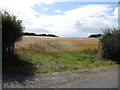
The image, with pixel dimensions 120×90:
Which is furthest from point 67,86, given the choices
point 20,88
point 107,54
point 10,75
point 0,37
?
point 107,54

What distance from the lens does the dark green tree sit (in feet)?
48.3

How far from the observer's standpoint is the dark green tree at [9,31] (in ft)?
48.3

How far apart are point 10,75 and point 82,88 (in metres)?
4.36

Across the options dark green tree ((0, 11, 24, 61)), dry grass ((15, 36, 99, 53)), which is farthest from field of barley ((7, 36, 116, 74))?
dark green tree ((0, 11, 24, 61))

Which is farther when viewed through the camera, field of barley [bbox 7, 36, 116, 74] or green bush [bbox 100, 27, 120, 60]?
green bush [bbox 100, 27, 120, 60]

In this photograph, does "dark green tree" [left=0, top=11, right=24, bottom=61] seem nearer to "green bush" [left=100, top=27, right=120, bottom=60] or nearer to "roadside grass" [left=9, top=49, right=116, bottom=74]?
"roadside grass" [left=9, top=49, right=116, bottom=74]

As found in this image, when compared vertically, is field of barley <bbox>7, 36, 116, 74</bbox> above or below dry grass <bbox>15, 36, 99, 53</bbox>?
below

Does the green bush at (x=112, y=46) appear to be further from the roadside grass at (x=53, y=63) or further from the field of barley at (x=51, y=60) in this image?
the roadside grass at (x=53, y=63)

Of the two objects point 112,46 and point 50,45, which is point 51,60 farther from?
point 50,45

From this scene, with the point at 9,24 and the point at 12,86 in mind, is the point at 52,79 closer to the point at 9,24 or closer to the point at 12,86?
the point at 12,86

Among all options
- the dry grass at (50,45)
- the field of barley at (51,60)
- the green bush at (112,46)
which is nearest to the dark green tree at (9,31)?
the field of barley at (51,60)

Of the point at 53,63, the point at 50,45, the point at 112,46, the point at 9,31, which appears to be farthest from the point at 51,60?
the point at 50,45

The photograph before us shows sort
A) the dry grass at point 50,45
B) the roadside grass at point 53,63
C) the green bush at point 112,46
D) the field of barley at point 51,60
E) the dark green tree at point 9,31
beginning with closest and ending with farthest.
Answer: the roadside grass at point 53,63 < the field of barley at point 51,60 < the dark green tree at point 9,31 < the green bush at point 112,46 < the dry grass at point 50,45

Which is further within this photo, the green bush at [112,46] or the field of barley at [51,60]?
the green bush at [112,46]
